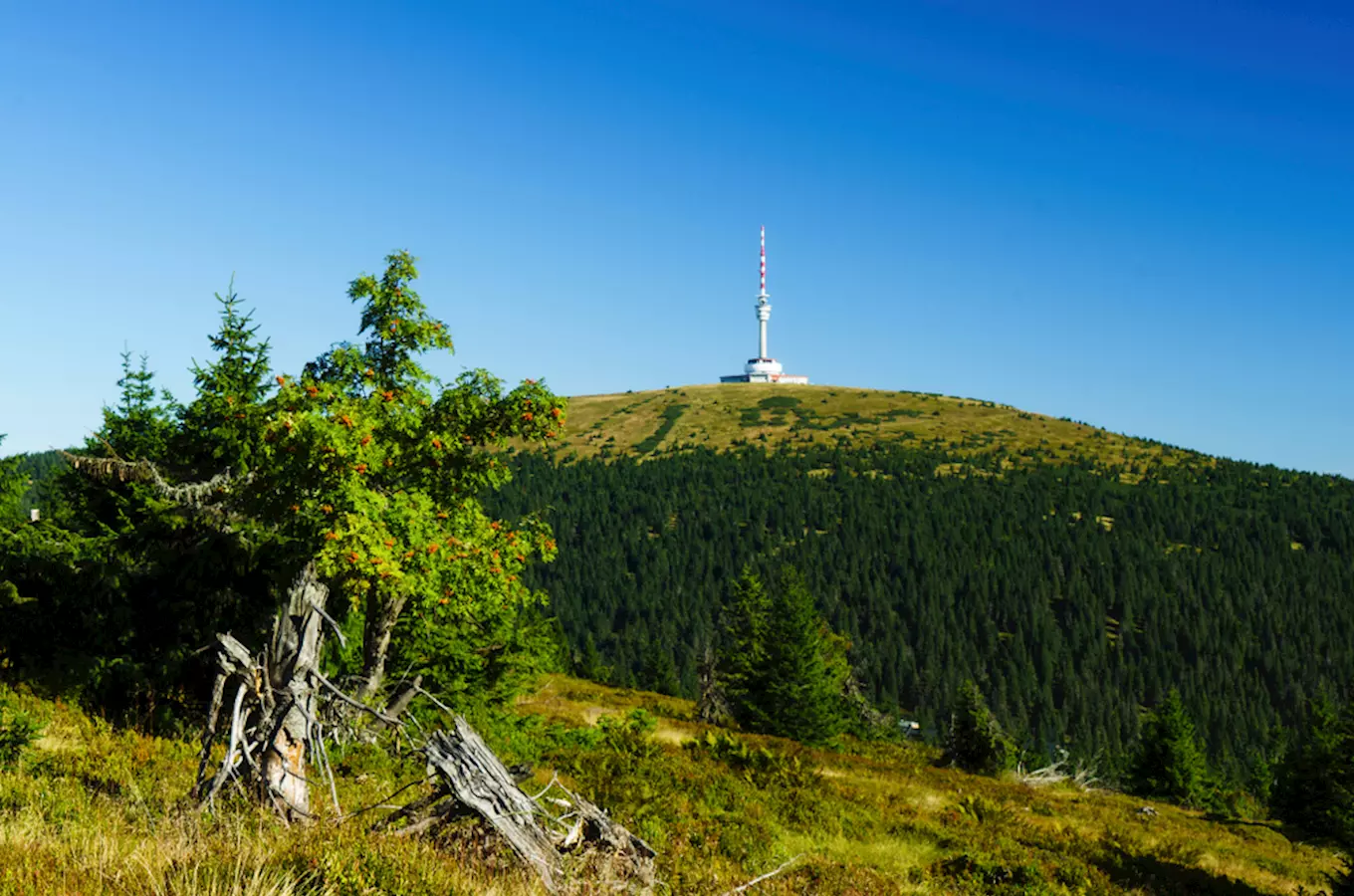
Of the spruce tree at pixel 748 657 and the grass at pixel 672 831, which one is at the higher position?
the grass at pixel 672 831

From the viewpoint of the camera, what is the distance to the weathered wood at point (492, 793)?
18.4ft

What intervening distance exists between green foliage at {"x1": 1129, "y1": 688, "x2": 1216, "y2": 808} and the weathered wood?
56.5m

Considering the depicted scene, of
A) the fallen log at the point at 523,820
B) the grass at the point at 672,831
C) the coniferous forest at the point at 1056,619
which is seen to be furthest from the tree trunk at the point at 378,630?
the coniferous forest at the point at 1056,619

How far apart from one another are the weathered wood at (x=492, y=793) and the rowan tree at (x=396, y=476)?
3712 mm

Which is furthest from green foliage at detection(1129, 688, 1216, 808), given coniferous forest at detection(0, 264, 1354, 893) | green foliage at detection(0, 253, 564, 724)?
green foliage at detection(0, 253, 564, 724)

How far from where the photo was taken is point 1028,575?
18662 cm

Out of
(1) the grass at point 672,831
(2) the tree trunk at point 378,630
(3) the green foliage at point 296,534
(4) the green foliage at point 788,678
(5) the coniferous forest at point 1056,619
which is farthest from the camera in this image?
(5) the coniferous forest at point 1056,619

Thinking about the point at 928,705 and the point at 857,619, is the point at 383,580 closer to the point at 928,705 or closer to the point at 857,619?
the point at 928,705

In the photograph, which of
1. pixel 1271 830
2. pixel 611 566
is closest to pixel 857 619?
pixel 611 566

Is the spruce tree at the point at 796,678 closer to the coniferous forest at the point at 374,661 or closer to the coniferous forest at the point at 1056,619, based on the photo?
the coniferous forest at the point at 374,661

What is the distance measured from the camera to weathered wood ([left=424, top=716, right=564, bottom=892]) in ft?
18.4

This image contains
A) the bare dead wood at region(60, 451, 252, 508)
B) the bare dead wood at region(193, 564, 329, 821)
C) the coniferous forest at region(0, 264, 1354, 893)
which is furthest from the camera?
the bare dead wood at region(60, 451, 252, 508)

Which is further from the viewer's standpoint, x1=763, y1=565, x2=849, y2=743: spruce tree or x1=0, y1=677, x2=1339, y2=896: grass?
x1=763, y1=565, x2=849, y2=743: spruce tree

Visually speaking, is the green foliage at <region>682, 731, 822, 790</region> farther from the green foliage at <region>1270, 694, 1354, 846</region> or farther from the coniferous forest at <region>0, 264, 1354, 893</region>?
the green foliage at <region>1270, 694, 1354, 846</region>
